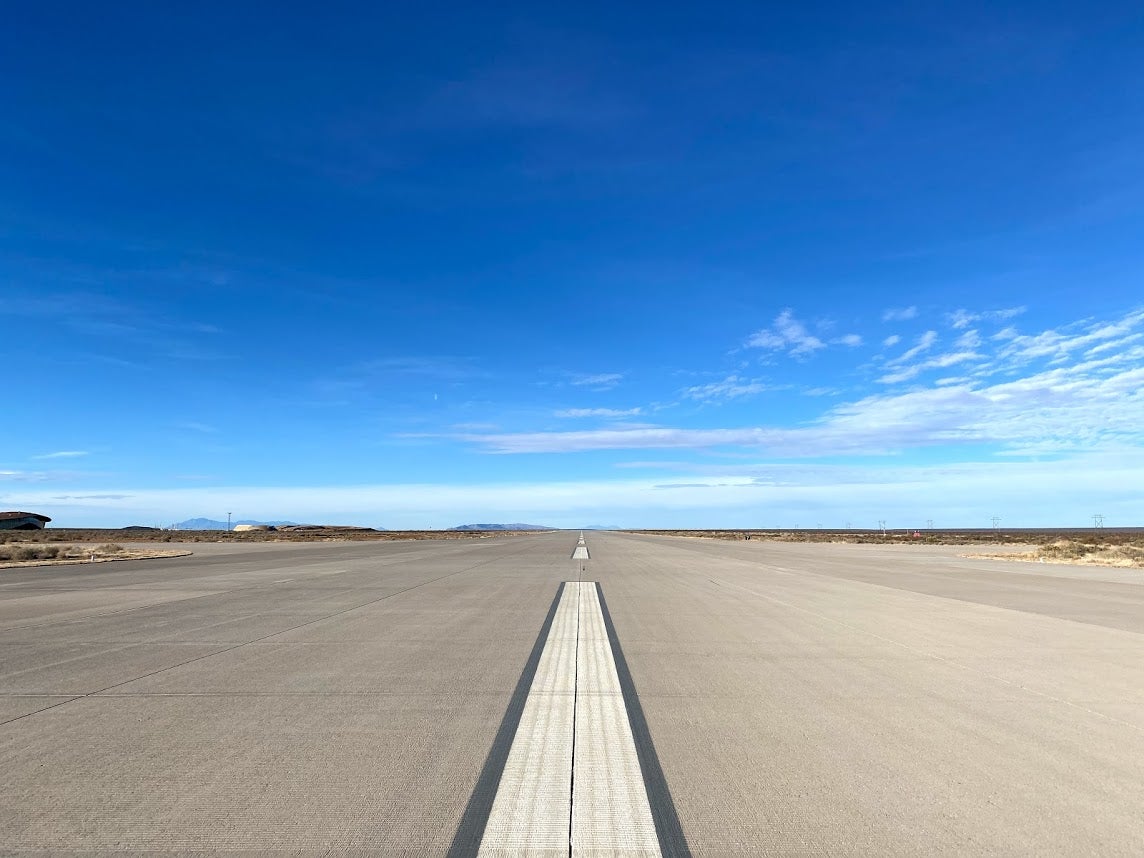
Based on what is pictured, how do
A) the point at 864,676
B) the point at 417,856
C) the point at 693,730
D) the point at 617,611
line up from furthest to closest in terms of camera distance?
1. the point at 617,611
2. the point at 864,676
3. the point at 693,730
4. the point at 417,856

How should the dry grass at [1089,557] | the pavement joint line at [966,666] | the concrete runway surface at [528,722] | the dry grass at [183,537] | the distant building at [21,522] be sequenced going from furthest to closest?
the distant building at [21,522] → the dry grass at [183,537] → the dry grass at [1089,557] → the pavement joint line at [966,666] → the concrete runway surface at [528,722]

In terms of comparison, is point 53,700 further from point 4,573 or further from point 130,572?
point 4,573

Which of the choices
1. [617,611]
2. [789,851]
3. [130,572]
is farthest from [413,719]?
[130,572]

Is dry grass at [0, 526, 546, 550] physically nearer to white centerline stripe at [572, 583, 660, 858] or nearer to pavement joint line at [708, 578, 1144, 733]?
pavement joint line at [708, 578, 1144, 733]

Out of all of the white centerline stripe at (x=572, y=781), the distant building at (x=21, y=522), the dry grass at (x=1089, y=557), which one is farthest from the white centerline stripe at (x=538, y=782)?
the distant building at (x=21, y=522)

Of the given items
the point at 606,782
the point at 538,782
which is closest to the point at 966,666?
the point at 606,782

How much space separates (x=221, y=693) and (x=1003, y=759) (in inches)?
266

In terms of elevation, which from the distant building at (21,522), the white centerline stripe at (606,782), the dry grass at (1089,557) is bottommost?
the white centerline stripe at (606,782)

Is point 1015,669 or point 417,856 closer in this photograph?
point 417,856

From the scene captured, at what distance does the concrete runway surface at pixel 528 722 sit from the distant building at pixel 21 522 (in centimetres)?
11623

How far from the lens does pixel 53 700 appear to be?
670 cm

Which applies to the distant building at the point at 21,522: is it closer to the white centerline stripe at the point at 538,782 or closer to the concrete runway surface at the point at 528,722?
the concrete runway surface at the point at 528,722

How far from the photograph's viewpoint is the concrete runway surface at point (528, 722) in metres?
3.91

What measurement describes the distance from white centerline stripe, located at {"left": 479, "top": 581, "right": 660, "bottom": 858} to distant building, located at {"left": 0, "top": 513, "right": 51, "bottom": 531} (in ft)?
408
